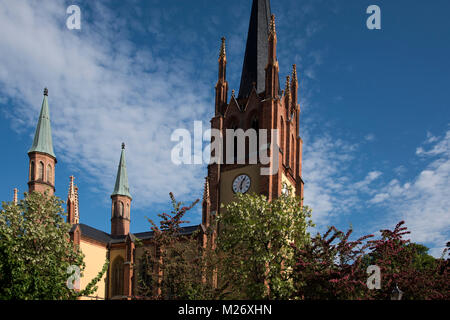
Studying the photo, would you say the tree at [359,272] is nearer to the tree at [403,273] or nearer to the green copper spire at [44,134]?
the tree at [403,273]

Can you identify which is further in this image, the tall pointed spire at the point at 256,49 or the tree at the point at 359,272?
the tall pointed spire at the point at 256,49

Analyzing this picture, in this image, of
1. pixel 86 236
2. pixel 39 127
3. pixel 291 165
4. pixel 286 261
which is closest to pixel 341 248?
pixel 286 261

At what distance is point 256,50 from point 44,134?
82.2ft

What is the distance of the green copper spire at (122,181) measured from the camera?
6738 centimetres

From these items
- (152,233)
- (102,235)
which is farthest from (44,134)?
(152,233)

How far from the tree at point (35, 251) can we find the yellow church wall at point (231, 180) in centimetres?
1621

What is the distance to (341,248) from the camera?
82.6 feet

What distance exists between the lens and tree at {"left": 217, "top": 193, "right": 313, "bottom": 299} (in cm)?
2606

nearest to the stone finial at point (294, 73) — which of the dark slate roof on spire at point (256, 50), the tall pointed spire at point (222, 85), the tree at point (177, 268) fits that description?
the dark slate roof on spire at point (256, 50)

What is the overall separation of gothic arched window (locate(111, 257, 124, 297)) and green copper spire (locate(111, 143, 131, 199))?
1767 cm
